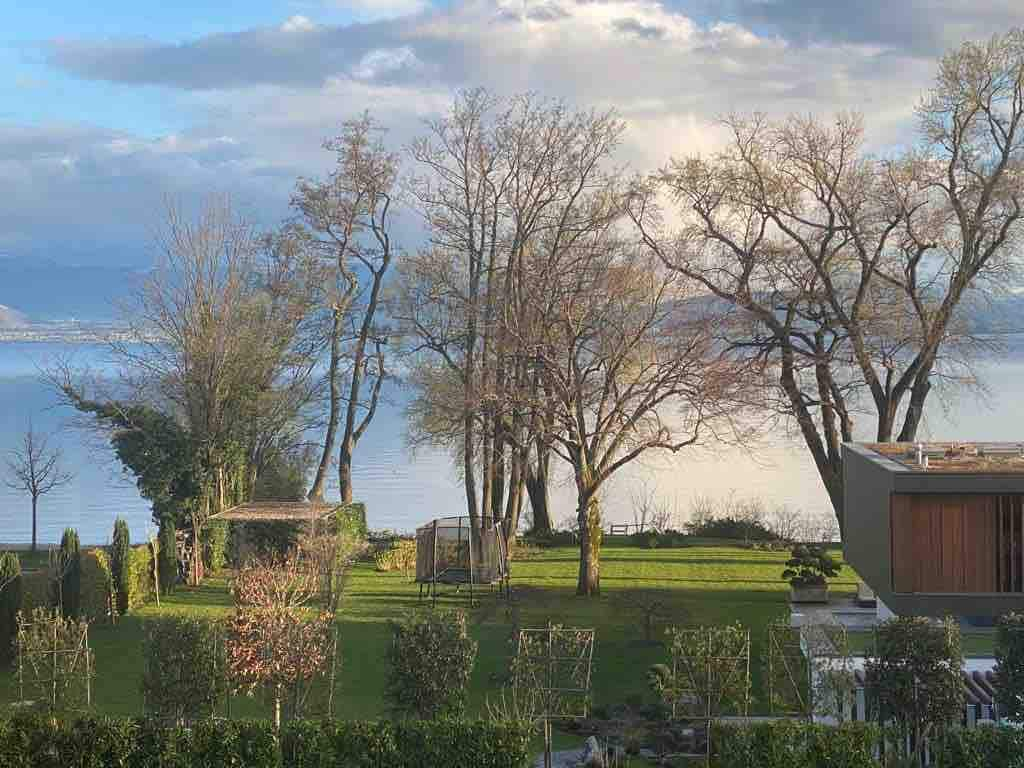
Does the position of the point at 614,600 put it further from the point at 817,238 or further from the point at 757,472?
the point at 757,472

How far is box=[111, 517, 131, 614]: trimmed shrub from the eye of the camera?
20469mm

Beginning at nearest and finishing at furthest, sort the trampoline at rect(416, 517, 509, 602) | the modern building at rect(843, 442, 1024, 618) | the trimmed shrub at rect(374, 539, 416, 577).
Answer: the modern building at rect(843, 442, 1024, 618) < the trampoline at rect(416, 517, 509, 602) < the trimmed shrub at rect(374, 539, 416, 577)

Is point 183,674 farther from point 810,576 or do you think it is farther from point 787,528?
point 787,528

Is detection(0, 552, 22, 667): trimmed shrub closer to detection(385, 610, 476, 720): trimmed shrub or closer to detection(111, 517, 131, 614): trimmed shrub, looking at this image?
detection(111, 517, 131, 614): trimmed shrub

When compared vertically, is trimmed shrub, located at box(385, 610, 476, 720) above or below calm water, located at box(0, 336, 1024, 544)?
below

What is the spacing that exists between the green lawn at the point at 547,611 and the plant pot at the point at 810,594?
0.41m

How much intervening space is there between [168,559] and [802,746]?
50.4 ft

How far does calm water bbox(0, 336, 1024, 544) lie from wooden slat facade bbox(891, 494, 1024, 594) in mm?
17084

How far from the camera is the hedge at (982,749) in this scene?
9.98 m

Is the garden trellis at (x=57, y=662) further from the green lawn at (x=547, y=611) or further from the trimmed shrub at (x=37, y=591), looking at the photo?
the trimmed shrub at (x=37, y=591)

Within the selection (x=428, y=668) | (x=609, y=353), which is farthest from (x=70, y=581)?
(x=609, y=353)

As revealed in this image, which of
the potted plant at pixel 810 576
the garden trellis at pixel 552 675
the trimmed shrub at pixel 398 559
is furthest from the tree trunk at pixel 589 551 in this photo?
the garden trellis at pixel 552 675

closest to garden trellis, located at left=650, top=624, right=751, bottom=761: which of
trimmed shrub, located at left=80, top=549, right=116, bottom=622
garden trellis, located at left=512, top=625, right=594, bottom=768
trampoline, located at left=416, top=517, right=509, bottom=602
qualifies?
garden trellis, located at left=512, top=625, right=594, bottom=768

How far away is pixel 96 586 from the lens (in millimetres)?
19797
